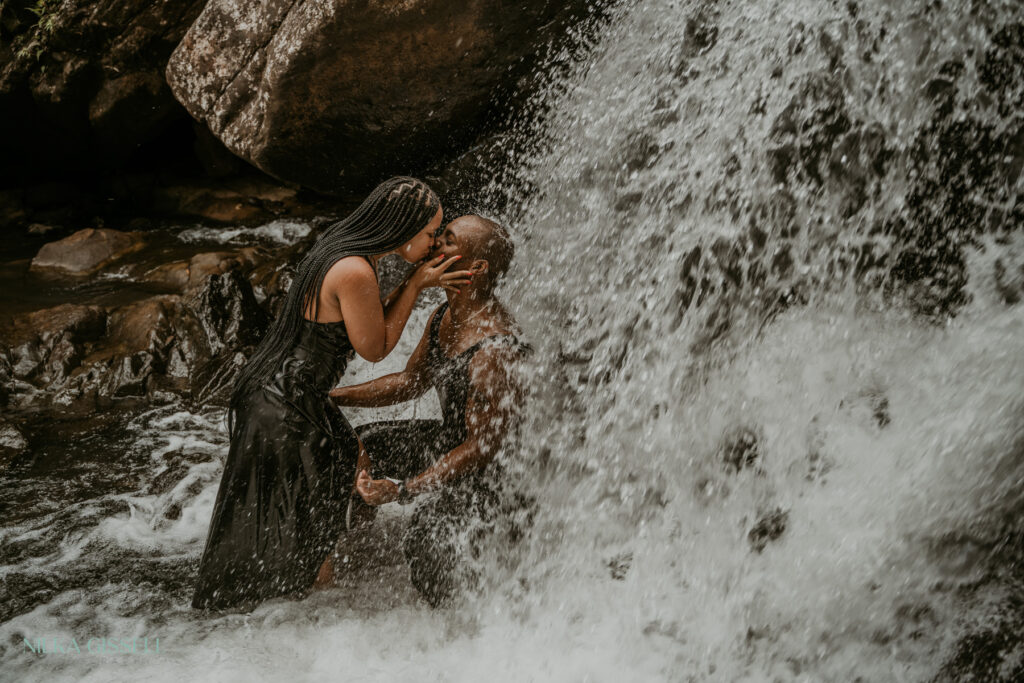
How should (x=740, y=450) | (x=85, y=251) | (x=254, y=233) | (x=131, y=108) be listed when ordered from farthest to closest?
1. (x=131, y=108)
2. (x=254, y=233)
3. (x=85, y=251)
4. (x=740, y=450)

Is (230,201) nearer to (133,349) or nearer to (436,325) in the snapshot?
(133,349)

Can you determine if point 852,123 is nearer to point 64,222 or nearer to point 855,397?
point 855,397

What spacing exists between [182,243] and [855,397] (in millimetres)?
5783

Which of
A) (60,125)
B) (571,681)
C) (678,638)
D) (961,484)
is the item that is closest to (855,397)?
(961,484)

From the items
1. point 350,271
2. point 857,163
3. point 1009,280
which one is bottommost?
point 1009,280

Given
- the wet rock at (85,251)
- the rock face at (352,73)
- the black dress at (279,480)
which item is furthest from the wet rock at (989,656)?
the wet rock at (85,251)

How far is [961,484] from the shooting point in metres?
2.65

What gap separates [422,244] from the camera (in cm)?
307

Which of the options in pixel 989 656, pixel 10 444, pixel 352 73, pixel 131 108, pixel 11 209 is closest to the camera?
pixel 989 656

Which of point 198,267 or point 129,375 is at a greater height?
point 198,267

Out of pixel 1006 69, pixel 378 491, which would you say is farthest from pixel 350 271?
pixel 1006 69

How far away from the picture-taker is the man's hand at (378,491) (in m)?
3.00

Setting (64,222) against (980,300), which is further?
(64,222)

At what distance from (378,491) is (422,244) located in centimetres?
102
